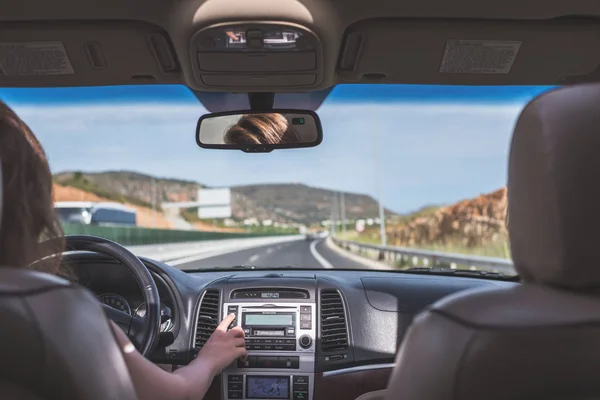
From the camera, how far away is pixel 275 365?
14.1ft

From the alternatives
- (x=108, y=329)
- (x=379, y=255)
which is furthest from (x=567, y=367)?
(x=379, y=255)

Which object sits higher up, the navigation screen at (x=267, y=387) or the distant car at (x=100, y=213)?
the distant car at (x=100, y=213)

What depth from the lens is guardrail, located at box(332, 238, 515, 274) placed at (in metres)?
7.97

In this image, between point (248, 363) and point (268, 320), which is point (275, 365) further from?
point (268, 320)

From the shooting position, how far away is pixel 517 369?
1.62 m

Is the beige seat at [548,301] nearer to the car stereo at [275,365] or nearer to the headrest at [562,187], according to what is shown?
the headrest at [562,187]

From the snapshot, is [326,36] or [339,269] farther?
[339,269]

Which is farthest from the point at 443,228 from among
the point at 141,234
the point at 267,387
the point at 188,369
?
the point at 188,369

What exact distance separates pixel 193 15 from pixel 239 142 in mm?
1349

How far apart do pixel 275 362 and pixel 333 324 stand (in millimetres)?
485

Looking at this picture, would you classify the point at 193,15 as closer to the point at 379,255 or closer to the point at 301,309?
the point at 301,309

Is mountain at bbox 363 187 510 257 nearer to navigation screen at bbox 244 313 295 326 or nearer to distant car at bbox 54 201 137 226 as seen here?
navigation screen at bbox 244 313 295 326

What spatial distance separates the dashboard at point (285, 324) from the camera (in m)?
4.29

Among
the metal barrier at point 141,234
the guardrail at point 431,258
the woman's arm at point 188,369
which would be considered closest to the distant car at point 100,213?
the metal barrier at point 141,234
